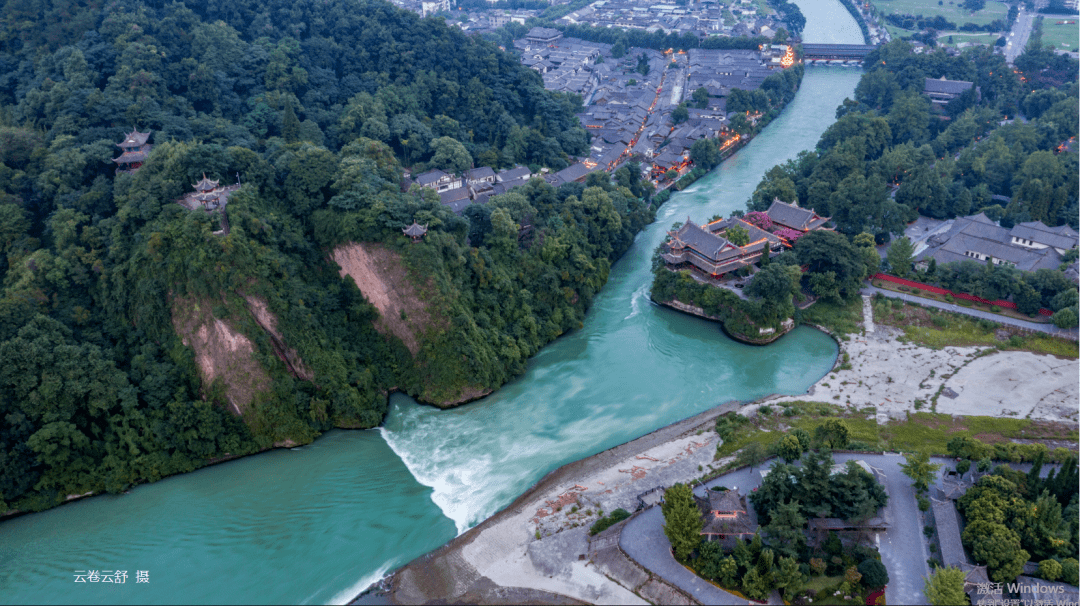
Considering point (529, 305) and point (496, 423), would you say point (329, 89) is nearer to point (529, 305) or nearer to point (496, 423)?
point (529, 305)

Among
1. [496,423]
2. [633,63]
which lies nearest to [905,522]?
[496,423]

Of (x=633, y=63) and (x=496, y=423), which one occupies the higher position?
(x=633, y=63)

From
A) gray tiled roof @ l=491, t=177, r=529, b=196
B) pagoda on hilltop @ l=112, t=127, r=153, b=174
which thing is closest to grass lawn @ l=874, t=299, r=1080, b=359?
gray tiled roof @ l=491, t=177, r=529, b=196

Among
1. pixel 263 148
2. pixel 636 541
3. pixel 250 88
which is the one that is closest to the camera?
pixel 636 541

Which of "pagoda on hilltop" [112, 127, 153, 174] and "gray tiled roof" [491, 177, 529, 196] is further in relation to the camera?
"gray tiled roof" [491, 177, 529, 196]

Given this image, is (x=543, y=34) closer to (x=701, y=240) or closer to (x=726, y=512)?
(x=701, y=240)

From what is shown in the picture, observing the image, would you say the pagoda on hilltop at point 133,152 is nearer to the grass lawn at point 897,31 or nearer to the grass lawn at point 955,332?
the grass lawn at point 955,332

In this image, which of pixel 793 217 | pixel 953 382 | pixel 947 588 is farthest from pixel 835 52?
pixel 947 588

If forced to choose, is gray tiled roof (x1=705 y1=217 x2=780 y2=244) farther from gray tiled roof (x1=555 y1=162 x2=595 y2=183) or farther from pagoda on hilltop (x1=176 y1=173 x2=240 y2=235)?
pagoda on hilltop (x1=176 y1=173 x2=240 y2=235)
